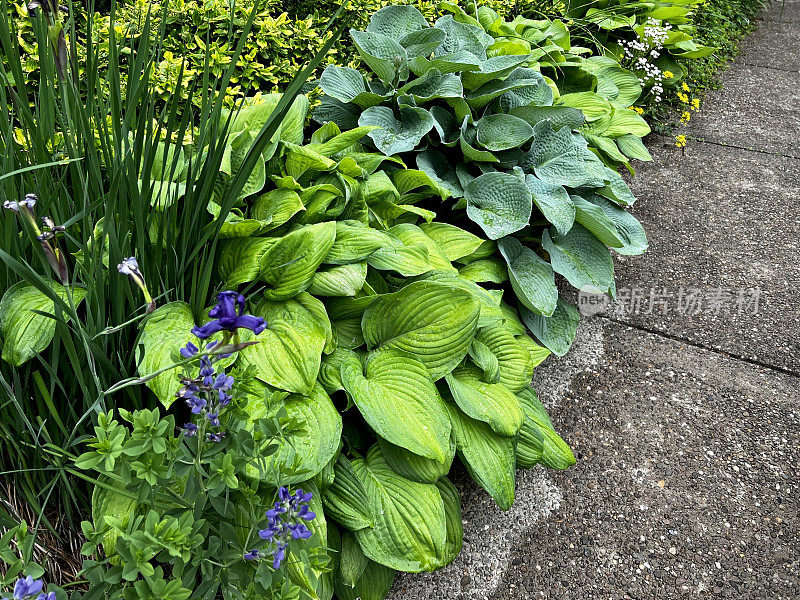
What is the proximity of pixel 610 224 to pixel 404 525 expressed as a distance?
1513 millimetres

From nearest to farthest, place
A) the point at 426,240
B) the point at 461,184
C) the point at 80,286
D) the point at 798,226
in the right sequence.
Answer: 1. the point at 80,286
2. the point at 426,240
3. the point at 461,184
4. the point at 798,226

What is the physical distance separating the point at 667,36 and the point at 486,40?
66.1 inches

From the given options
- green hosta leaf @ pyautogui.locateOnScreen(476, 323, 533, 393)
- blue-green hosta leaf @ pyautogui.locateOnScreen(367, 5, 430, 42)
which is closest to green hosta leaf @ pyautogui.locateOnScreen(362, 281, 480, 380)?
green hosta leaf @ pyautogui.locateOnScreen(476, 323, 533, 393)

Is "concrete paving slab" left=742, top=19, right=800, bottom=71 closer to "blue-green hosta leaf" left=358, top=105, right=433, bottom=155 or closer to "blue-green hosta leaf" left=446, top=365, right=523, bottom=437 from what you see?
"blue-green hosta leaf" left=358, top=105, right=433, bottom=155

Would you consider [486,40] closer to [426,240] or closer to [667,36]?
[426,240]

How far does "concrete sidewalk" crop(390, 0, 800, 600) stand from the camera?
5.84 ft

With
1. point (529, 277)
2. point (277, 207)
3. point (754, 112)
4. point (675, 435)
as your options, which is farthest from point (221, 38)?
point (754, 112)

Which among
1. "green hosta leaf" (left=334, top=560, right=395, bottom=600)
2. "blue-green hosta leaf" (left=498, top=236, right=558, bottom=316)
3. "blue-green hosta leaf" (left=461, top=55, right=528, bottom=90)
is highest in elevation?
"blue-green hosta leaf" (left=461, top=55, right=528, bottom=90)

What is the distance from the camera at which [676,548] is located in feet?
6.07

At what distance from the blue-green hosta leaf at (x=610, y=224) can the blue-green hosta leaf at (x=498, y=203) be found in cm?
25

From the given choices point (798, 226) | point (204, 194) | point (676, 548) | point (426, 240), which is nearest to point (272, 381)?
point (204, 194)

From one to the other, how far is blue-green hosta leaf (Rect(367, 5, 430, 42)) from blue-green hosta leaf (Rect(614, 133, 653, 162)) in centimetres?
115

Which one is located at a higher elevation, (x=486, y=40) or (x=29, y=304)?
(x=29, y=304)

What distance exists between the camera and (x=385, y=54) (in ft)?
8.72
